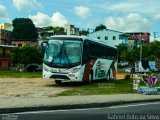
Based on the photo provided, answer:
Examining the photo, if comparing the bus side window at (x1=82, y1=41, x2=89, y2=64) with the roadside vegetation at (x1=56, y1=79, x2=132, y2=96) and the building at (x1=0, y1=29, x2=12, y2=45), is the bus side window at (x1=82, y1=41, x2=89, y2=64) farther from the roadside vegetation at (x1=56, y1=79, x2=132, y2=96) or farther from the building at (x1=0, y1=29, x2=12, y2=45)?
the building at (x1=0, y1=29, x2=12, y2=45)

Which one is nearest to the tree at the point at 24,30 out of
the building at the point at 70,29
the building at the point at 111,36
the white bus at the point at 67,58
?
the building at the point at 70,29

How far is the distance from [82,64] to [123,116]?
51.6 ft

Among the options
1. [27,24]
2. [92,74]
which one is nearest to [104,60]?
[92,74]

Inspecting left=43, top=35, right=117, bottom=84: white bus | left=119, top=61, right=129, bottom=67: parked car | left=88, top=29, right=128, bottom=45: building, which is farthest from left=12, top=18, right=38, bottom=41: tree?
left=43, top=35, right=117, bottom=84: white bus

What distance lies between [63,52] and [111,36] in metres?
106

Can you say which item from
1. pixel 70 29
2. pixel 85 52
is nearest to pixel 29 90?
pixel 85 52

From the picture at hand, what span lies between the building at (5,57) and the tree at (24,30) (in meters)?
31.2

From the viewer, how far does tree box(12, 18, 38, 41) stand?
132 meters

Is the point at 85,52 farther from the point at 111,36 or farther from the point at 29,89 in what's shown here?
the point at 111,36

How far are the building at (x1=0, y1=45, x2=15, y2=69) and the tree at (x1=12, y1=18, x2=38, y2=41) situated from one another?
3122cm

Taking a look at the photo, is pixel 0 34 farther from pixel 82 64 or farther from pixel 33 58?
pixel 82 64

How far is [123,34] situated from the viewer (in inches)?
5384

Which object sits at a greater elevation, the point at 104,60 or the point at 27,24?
the point at 27,24

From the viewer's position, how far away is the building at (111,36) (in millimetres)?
133500
